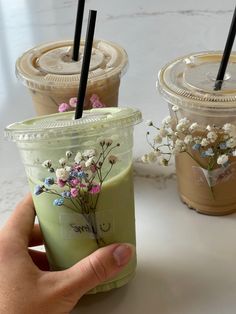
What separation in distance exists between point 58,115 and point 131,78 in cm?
46

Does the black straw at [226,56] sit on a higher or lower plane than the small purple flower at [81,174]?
higher

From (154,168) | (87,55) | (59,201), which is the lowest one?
(154,168)

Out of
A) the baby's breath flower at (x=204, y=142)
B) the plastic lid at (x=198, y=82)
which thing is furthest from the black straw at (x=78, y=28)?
the baby's breath flower at (x=204, y=142)

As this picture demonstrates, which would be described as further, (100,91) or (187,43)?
(187,43)

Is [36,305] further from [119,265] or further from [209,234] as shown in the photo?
[209,234]

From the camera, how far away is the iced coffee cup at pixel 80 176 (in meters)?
0.49

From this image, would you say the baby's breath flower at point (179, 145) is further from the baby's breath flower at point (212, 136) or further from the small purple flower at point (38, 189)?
the small purple flower at point (38, 189)

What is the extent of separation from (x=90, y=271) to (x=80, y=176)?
3.8 inches

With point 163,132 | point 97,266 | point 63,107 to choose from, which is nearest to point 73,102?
point 63,107

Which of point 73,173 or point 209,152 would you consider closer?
point 73,173

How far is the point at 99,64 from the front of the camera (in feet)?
2.32

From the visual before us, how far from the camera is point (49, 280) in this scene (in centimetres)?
52

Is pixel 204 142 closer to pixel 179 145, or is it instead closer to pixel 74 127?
pixel 179 145

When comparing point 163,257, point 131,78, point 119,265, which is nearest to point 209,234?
point 163,257
